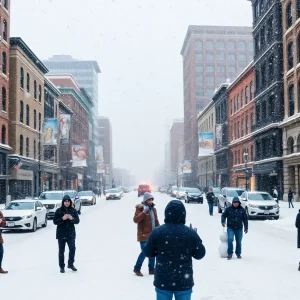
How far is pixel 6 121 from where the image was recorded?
45.7 meters

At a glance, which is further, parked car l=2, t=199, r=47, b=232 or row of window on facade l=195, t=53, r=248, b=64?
row of window on facade l=195, t=53, r=248, b=64

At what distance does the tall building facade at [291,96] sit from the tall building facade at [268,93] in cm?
135

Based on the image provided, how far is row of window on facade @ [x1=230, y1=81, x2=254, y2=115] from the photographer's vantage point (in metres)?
59.4

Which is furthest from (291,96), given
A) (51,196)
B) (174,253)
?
(174,253)

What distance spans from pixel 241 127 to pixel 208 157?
3276 cm

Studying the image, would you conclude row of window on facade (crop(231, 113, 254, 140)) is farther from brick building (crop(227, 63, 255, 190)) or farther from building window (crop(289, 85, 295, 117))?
building window (crop(289, 85, 295, 117))

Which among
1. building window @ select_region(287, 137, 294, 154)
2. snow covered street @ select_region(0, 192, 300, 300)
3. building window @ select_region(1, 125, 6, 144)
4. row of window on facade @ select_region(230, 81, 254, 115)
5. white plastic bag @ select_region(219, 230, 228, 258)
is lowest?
snow covered street @ select_region(0, 192, 300, 300)

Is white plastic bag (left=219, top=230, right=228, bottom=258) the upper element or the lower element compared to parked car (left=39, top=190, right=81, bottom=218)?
lower

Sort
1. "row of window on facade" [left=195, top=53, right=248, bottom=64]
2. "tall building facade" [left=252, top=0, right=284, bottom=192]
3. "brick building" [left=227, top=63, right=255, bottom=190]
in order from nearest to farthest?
"tall building facade" [left=252, top=0, right=284, bottom=192]
"brick building" [left=227, top=63, right=255, bottom=190]
"row of window on facade" [left=195, top=53, right=248, bottom=64]

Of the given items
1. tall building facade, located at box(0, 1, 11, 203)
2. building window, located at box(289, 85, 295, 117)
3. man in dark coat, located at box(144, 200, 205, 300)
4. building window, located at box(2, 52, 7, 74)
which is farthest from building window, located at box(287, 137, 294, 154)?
man in dark coat, located at box(144, 200, 205, 300)

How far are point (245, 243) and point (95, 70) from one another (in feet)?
545

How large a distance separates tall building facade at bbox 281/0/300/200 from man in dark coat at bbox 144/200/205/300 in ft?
121

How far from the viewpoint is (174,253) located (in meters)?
4.70

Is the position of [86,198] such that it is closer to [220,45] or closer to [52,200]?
[52,200]
